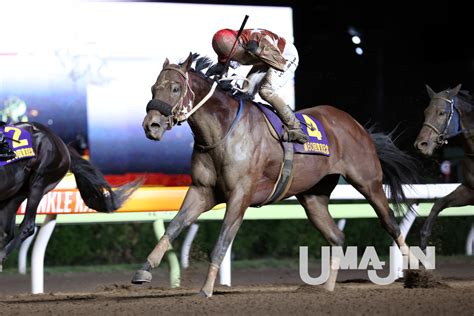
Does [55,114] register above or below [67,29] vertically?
below

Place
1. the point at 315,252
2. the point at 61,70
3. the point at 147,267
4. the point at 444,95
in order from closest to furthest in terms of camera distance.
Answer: the point at 147,267 < the point at 444,95 < the point at 61,70 < the point at 315,252

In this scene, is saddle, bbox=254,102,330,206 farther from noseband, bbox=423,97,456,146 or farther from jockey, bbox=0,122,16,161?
jockey, bbox=0,122,16,161

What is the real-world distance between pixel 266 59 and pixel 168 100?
80 centimetres

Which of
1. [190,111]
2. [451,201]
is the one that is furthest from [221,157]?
[451,201]

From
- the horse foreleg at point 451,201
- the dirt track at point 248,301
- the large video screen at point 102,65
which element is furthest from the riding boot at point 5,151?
the horse foreleg at point 451,201

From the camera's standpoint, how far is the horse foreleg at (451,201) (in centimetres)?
798

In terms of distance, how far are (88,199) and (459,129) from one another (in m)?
2.88

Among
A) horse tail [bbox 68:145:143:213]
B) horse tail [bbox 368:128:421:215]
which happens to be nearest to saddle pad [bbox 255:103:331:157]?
horse tail [bbox 368:128:421:215]

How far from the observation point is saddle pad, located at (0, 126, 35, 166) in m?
7.89

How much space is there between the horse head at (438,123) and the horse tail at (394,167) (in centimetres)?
15

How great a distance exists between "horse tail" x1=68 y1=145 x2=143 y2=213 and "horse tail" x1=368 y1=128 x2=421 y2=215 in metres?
1.85

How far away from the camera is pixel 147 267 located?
6.20 metres

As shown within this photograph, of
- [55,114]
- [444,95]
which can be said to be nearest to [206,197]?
[444,95]

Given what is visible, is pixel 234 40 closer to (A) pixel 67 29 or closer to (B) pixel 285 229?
(A) pixel 67 29
